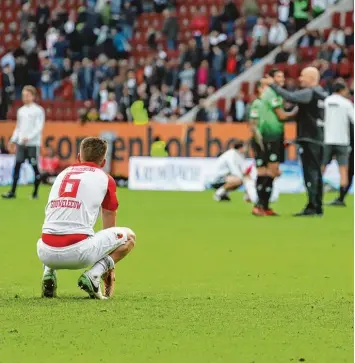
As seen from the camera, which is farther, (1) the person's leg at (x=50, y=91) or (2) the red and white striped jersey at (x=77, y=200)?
(1) the person's leg at (x=50, y=91)

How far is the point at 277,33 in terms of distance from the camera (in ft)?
107

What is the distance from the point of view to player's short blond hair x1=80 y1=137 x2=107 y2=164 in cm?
903

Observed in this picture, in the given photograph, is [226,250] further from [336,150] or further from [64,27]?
[64,27]

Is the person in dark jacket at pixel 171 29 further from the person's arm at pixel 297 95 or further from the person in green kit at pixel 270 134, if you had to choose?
the person's arm at pixel 297 95

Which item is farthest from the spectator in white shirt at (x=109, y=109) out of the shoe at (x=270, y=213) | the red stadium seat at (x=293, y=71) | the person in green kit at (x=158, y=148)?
the shoe at (x=270, y=213)

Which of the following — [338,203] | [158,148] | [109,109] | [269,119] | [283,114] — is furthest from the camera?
[109,109]

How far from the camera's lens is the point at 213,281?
10.5 m

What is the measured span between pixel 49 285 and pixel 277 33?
2422 centimetres

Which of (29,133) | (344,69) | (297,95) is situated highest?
(344,69)

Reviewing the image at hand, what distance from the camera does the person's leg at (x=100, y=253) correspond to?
8820 mm

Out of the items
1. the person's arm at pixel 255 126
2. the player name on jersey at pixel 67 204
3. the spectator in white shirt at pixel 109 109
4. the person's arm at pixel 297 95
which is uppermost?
the spectator in white shirt at pixel 109 109

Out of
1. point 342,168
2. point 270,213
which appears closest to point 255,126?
point 270,213

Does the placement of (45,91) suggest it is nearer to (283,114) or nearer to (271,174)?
(271,174)

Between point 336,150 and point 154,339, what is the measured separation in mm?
14732
